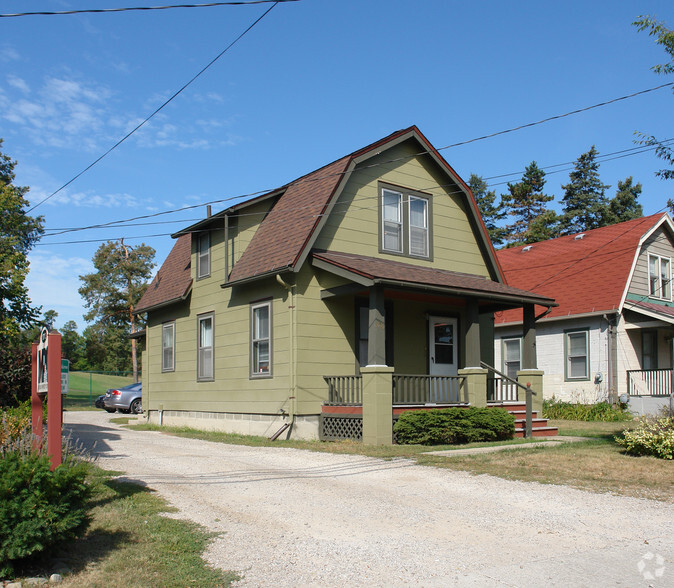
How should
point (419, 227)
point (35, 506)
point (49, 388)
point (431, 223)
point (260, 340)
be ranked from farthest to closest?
point (431, 223), point (419, 227), point (260, 340), point (49, 388), point (35, 506)

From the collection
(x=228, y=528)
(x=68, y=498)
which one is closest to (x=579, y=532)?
(x=228, y=528)

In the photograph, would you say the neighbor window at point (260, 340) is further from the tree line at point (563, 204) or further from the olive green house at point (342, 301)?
the tree line at point (563, 204)

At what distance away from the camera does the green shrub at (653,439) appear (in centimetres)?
1123

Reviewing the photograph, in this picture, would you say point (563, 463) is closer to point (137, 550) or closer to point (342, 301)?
point (342, 301)

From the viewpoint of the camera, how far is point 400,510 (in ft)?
25.3

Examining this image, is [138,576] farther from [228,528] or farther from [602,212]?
[602,212]

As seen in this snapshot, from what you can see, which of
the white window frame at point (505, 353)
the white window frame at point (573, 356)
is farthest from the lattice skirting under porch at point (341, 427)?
the white window frame at point (505, 353)

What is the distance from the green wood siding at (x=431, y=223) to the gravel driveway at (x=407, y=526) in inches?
256

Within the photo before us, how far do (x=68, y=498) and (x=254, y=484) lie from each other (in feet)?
12.7

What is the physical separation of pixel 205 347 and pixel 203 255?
8.57 ft

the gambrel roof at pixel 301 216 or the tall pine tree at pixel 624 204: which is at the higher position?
the tall pine tree at pixel 624 204

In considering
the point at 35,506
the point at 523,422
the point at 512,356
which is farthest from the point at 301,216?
the point at 512,356

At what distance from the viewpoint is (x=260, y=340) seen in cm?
1616

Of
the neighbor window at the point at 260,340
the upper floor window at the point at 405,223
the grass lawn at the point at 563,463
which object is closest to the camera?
the grass lawn at the point at 563,463
